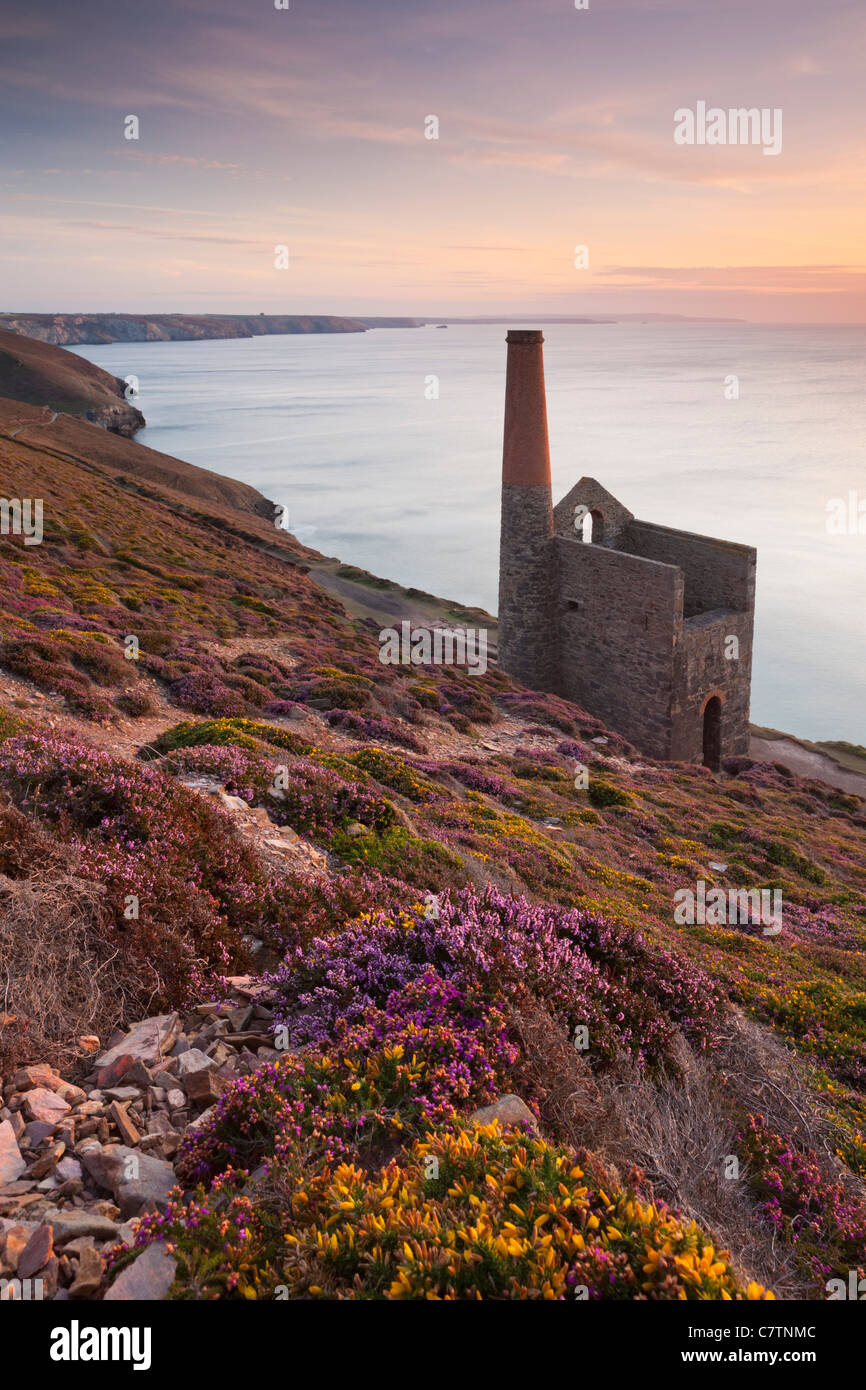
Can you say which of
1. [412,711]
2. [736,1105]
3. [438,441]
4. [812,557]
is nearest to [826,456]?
[812,557]

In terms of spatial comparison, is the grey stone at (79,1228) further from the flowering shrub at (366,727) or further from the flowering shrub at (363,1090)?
the flowering shrub at (366,727)

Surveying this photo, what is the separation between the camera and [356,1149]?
4164 mm

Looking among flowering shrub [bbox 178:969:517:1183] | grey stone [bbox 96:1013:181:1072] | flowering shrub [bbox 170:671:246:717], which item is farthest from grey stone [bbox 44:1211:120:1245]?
flowering shrub [bbox 170:671:246:717]

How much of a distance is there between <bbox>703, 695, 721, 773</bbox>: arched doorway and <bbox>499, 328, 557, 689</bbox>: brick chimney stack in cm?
565

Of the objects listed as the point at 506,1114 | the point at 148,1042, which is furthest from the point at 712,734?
the point at 148,1042

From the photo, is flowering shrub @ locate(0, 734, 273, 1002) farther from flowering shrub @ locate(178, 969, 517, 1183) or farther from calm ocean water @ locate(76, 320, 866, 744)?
calm ocean water @ locate(76, 320, 866, 744)

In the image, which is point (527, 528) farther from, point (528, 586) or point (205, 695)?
point (205, 695)

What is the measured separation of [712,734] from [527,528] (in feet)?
32.9

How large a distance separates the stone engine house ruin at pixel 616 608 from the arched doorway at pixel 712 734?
4 centimetres

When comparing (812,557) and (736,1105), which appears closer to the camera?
(736,1105)

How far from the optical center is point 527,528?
97.7 feet

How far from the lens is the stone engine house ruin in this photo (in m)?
27.4
